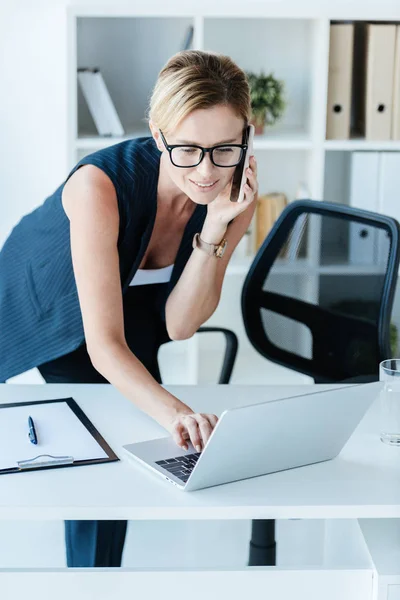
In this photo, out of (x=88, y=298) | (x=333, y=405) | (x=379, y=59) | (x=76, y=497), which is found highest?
(x=379, y=59)

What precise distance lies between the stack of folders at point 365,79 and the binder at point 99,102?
30.6 inches

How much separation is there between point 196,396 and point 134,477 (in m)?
0.40

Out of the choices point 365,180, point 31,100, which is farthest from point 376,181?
point 31,100

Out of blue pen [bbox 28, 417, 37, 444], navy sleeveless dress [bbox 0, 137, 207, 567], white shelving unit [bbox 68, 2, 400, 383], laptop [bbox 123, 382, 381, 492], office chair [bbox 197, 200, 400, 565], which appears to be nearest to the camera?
laptop [bbox 123, 382, 381, 492]

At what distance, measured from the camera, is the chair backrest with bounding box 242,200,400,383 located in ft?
7.36

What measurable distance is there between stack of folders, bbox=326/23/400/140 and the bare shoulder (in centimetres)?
165

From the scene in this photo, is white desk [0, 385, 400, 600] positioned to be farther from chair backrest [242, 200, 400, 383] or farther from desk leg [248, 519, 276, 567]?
chair backrest [242, 200, 400, 383]

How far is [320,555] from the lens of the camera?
8.01 feet

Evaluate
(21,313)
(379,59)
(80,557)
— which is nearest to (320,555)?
(80,557)

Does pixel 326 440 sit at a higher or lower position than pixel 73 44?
lower

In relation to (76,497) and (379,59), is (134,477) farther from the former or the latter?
(379,59)

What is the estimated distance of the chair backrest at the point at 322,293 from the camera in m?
2.24

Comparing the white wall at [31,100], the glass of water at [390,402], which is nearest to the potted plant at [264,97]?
the white wall at [31,100]

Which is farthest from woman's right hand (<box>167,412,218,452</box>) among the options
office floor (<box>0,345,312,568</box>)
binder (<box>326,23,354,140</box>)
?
binder (<box>326,23,354,140</box>)
